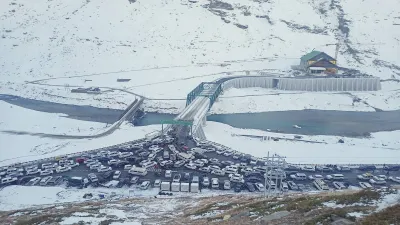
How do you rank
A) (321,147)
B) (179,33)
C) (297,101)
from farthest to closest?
(179,33), (297,101), (321,147)

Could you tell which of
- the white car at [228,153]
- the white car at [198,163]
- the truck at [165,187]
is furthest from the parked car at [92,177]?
the white car at [228,153]

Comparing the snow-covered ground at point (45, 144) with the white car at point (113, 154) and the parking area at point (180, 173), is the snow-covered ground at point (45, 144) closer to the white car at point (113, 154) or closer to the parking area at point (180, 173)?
the parking area at point (180, 173)

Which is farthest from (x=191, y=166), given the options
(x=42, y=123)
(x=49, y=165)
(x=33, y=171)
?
(x=42, y=123)

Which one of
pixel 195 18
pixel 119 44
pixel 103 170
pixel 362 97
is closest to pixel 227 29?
pixel 195 18

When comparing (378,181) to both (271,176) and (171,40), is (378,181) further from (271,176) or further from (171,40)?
(171,40)

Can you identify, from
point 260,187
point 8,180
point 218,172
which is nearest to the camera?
point 260,187

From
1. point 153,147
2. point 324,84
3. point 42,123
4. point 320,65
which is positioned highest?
point 320,65

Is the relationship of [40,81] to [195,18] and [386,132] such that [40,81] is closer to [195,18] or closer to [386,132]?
[195,18]
